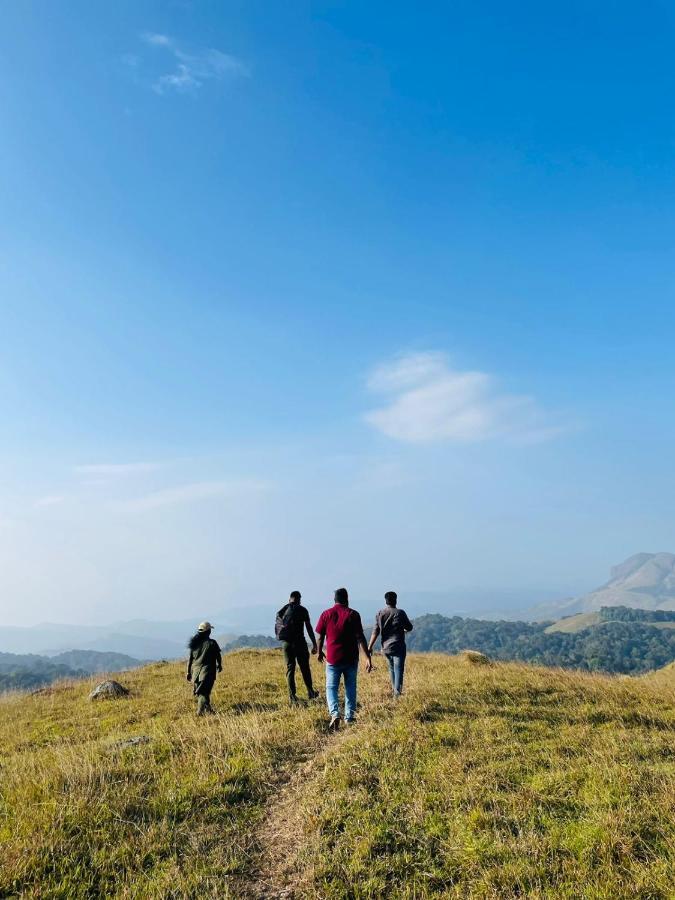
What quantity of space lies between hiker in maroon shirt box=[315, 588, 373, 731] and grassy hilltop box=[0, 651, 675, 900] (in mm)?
554

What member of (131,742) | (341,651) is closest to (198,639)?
(131,742)

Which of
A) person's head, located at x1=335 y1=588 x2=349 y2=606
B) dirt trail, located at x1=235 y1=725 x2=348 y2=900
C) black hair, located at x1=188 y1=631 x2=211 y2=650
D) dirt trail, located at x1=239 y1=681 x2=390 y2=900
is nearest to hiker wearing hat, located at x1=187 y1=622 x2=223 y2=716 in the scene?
black hair, located at x1=188 y1=631 x2=211 y2=650

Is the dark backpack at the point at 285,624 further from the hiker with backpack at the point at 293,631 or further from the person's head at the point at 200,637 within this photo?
the person's head at the point at 200,637

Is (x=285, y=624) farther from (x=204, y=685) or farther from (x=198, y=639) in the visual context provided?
(x=204, y=685)

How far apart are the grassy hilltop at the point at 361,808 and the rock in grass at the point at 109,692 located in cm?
855

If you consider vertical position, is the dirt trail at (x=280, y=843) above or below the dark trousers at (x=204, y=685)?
below

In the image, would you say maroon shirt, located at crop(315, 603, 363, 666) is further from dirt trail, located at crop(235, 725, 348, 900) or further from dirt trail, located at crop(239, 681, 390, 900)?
dirt trail, located at crop(235, 725, 348, 900)

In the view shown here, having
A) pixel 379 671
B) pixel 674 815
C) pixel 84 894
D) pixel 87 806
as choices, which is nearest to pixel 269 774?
pixel 87 806

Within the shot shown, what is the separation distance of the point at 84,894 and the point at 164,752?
449 centimetres

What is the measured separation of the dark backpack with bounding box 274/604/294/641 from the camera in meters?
15.3

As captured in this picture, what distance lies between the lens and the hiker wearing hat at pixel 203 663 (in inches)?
612

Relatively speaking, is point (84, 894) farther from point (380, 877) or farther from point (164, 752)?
point (164, 752)

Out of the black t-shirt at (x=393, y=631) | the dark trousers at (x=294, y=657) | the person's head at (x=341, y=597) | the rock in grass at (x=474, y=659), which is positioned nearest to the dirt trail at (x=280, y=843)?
the person's head at (x=341, y=597)

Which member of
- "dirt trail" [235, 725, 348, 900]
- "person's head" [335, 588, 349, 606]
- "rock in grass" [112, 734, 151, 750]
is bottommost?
"dirt trail" [235, 725, 348, 900]
